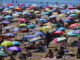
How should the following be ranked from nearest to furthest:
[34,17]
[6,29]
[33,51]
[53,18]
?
[33,51]
[6,29]
[53,18]
[34,17]

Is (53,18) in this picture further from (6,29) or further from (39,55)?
(39,55)

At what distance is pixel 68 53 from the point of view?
13.2 metres

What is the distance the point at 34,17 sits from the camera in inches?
1089

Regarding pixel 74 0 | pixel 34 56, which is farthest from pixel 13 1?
pixel 34 56

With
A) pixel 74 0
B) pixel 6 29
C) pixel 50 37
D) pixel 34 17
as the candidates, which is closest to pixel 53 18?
pixel 34 17

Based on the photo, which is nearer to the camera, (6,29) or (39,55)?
(39,55)

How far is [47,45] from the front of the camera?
49.6ft

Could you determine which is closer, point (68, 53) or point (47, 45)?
point (68, 53)

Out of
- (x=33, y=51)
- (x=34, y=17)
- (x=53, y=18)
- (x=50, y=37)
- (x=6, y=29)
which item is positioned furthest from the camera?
(x=34, y=17)

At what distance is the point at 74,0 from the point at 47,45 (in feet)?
99.3

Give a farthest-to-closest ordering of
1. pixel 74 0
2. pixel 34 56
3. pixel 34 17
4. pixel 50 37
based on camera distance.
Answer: pixel 74 0, pixel 34 17, pixel 50 37, pixel 34 56

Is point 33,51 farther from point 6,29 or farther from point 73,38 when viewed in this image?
point 6,29

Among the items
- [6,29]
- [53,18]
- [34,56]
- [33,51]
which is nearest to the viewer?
[34,56]

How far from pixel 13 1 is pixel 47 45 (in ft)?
104
